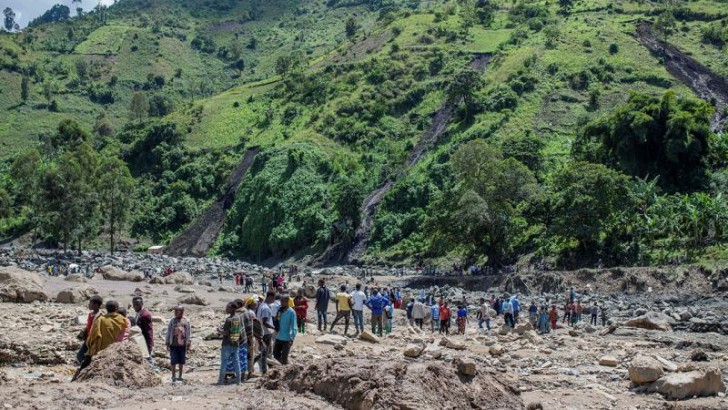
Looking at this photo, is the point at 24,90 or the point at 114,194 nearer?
the point at 114,194

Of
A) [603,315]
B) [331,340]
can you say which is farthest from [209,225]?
[331,340]

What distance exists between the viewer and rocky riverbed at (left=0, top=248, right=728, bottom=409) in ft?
37.8

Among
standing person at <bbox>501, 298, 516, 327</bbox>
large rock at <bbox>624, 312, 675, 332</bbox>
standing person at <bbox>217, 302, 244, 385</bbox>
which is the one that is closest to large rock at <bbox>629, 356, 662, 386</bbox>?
standing person at <bbox>217, 302, 244, 385</bbox>

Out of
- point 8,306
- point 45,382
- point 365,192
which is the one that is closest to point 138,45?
point 365,192

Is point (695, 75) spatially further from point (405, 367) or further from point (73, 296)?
point (405, 367)

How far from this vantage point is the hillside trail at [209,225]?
3455 inches

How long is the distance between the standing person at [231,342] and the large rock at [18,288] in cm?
1615

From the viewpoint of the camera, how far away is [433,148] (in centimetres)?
8425

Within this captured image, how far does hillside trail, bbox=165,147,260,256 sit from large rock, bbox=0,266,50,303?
188 feet

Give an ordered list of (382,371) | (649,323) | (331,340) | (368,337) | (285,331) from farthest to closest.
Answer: (649,323), (368,337), (331,340), (285,331), (382,371)

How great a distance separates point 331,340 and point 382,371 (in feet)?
27.4

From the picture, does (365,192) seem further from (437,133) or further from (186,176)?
(186,176)

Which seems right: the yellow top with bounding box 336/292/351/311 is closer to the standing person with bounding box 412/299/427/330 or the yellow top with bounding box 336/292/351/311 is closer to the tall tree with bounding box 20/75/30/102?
the standing person with bounding box 412/299/427/330

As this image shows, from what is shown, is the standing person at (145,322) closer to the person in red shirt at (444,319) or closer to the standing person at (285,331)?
the standing person at (285,331)
